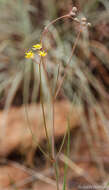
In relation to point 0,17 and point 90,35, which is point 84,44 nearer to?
point 90,35

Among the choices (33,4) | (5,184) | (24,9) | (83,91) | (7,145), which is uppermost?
(33,4)

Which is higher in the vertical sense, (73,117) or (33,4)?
(33,4)

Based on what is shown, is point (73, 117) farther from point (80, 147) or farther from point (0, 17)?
point (0, 17)

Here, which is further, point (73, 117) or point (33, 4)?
point (33, 4)

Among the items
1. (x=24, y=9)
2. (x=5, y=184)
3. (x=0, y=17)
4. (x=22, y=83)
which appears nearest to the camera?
(x=5, y=184)

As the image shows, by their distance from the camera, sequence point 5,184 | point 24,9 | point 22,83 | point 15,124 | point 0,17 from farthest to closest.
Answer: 1. point 0,17
2. point 24,9
3. point 22,83
4. point 15,124
5. point 5,184

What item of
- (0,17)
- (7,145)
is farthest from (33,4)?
(7,145)

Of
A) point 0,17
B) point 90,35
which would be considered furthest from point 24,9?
point 90,35
